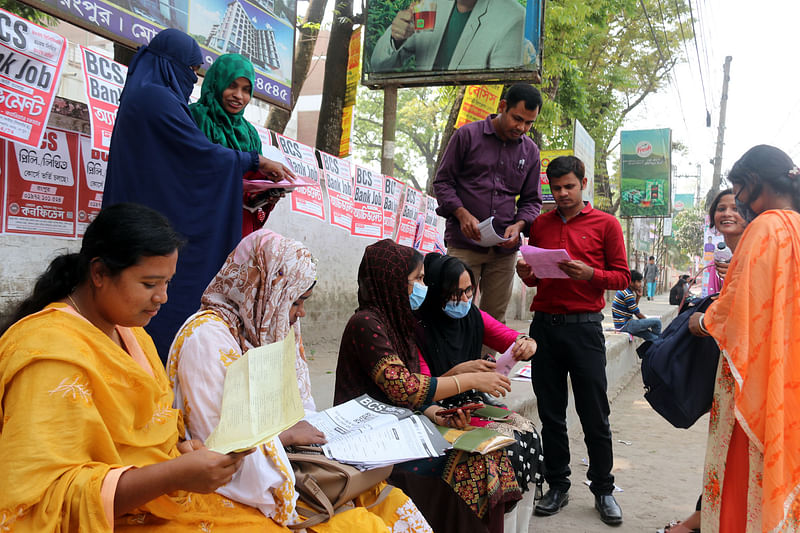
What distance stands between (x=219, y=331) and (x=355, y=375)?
92cm

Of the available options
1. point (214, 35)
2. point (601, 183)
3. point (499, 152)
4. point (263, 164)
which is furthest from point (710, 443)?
point (601, 183)

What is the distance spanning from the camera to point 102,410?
136cm

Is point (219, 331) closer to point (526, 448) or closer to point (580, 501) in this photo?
point (526, 448)

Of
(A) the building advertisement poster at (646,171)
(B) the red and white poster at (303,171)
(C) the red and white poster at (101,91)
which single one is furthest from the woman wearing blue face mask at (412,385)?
(A) the building advertisement poster at (646,171)

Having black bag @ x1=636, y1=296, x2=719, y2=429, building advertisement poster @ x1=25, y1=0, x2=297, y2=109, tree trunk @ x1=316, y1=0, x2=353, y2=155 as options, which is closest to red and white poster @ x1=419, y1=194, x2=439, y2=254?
tree trunk @ x1=316, y1=0, x2=353, y2=155

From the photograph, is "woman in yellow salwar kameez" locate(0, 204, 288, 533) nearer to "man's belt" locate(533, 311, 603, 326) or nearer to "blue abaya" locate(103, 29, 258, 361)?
"blue abaya" locate(103, 29, 258, 361)

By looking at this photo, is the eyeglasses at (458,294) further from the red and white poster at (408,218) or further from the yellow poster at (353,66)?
the yellow poster at (353,66)

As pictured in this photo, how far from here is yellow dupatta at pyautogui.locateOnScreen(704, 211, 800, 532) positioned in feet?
6.91

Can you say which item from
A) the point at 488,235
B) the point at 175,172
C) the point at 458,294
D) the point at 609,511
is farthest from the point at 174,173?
the point at 609,511

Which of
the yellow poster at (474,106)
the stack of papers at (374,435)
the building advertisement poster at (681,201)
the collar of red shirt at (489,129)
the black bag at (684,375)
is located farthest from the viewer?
the building advertisement poster at (681,201)

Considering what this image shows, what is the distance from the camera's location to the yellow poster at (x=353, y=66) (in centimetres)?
777

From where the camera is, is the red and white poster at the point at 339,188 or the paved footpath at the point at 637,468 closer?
the paved footpath at the point at 637,468

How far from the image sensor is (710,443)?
253 cm

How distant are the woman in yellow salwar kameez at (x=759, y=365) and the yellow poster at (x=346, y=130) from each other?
590cm
